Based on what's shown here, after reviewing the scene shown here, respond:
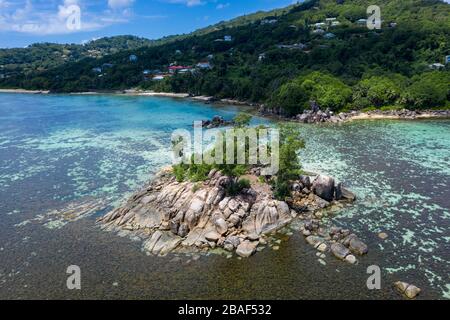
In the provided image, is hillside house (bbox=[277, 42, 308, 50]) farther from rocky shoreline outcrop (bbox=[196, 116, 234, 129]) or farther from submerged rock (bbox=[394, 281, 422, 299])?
submerged rock (bbox=[394, 281, 422, 299])

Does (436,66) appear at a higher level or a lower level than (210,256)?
higher

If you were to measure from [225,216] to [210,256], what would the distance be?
208 inches

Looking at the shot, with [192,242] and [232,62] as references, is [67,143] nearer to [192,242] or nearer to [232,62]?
[192,242]

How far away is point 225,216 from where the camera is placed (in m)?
35.5

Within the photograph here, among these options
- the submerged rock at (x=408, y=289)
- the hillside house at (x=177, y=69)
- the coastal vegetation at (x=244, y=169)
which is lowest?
the submerged rock at (x=408, y=289)

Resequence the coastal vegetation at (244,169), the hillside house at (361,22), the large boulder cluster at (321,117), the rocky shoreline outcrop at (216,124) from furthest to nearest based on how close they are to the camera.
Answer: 1. the hillside house at (361,22)
2. the rocky shoreline outcrop at (216,124)
3. the large boulder cluster at (321,117)
4. the coastal vegetation at (244,169)

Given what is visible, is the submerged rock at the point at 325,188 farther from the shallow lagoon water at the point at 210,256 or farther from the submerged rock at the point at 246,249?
the submerged rock at the point at 246,249

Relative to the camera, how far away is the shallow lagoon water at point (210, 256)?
27.5 m

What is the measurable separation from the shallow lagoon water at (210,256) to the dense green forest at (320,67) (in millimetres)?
15092

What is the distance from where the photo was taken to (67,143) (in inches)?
2913

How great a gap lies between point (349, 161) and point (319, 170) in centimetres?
703

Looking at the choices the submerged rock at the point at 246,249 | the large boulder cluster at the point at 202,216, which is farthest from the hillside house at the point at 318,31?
the submerged rock at the point at 246,249

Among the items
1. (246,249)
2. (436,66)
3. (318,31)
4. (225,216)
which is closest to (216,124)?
(225,216)

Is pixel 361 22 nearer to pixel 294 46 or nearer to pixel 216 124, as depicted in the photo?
pixel 294 46
